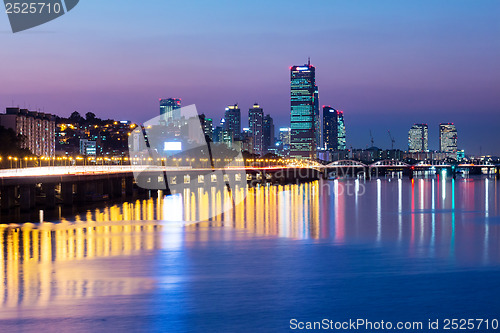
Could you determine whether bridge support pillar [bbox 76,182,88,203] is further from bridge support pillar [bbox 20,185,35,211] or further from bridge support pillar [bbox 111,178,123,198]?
bridge support pillar [bbox 111,178,123,198]

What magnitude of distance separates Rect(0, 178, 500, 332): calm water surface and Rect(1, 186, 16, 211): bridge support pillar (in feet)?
25.6

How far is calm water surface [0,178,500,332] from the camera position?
21719mm

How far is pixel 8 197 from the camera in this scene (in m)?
58.9

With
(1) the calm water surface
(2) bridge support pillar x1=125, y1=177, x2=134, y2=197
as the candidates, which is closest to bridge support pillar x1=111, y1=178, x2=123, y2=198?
(2) bridge support pillar x1=125, y1=177, x2=134, y2=197

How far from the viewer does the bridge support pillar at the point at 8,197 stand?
57656 mm

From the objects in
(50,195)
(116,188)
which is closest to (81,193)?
(50,195)

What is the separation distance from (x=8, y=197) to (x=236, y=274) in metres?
36.5

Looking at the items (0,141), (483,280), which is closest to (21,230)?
(483,280)

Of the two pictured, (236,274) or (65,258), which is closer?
(236,274)

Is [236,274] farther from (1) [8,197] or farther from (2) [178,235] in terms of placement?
(1) [8,197]

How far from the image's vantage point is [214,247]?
38.2 metres

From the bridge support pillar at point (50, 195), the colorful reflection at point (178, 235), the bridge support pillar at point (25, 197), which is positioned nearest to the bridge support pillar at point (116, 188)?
the colorful reflection at point (178, 235)

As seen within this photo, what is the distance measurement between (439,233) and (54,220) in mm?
A: 28884

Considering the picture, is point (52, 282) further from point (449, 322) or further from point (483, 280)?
point (483, 280)
